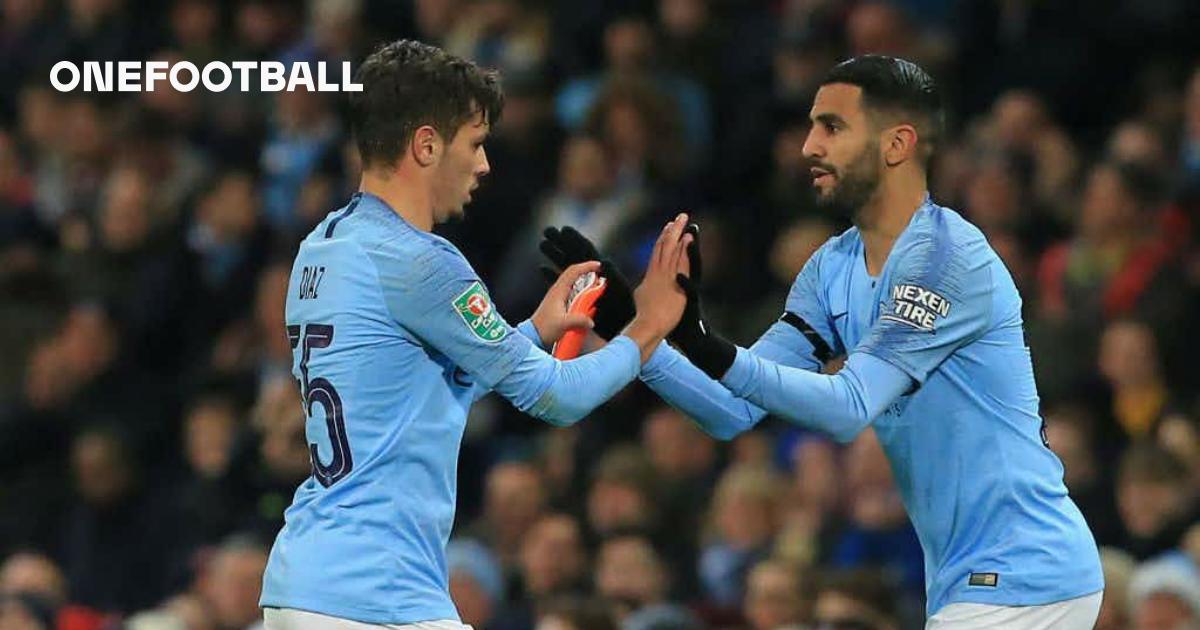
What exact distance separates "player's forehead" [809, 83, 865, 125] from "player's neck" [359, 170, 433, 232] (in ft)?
3.73

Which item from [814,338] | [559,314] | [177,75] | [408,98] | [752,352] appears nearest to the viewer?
[408,98]

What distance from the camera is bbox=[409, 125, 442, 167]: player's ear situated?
213 inches

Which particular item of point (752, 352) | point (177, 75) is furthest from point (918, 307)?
point (177, 75)

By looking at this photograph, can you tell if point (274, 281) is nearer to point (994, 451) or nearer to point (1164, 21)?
point (1164, 21)

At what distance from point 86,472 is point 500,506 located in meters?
2.70

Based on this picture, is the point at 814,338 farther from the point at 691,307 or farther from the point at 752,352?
the point at 691,307

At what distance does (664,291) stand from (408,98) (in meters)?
0.83

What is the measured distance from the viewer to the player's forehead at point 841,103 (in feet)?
19.5

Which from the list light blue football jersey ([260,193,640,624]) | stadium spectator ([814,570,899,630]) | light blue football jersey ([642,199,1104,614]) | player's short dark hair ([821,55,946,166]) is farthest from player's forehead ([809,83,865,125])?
stadium spectator ([814,570,899,630])

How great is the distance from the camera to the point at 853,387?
222 inches

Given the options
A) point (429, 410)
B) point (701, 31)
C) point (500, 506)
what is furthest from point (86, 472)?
point (429, 410)

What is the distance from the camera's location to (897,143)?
5938mm

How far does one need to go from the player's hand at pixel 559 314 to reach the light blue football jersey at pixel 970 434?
2.31 ft

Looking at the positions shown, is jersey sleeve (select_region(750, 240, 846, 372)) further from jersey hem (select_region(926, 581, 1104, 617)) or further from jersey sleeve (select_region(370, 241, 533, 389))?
jersey sleeve (select_region(370, 241, 533, 389))
